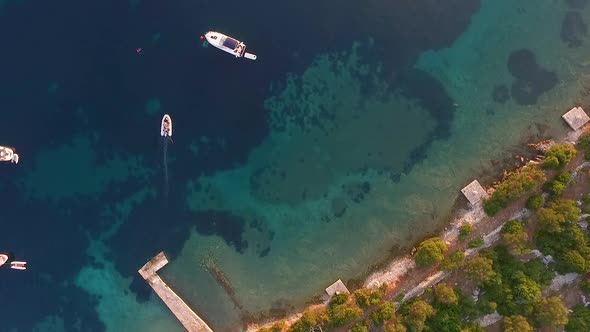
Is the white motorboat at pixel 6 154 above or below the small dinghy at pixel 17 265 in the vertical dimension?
above

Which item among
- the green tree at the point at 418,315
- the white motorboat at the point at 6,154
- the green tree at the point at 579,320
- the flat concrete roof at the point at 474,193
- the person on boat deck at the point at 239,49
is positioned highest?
the white motorboat at the point at 6,154

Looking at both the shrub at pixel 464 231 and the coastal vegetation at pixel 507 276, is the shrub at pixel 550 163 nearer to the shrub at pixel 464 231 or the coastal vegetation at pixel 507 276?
the coastal vegetation at pixel 507 276

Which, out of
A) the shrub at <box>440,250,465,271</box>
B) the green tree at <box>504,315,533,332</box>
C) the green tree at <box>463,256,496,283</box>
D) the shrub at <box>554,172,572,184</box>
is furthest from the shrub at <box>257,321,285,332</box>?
the shrub at <box>554,172,572,184</box>

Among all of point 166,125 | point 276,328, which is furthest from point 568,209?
point 166,125

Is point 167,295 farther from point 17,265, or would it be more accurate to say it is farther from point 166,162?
point 17,265

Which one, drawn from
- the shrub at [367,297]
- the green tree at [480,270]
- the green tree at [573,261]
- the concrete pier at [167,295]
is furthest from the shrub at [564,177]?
the concrete pier at [167,295]

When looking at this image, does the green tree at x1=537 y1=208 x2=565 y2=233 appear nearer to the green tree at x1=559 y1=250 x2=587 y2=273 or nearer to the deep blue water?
the green tree at x1=559 y1=250 x2=587 y2=273
